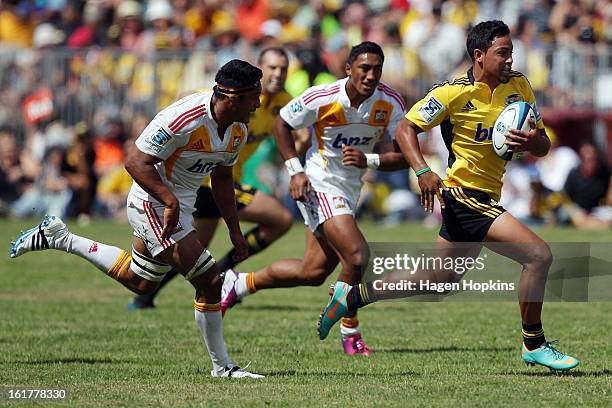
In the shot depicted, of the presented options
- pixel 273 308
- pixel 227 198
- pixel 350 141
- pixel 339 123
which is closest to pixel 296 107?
pixel 339 123

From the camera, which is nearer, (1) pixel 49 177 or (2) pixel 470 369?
(2) pixel 470 369

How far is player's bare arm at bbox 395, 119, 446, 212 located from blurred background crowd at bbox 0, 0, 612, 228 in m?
11.2

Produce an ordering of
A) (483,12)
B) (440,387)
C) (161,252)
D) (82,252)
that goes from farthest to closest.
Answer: (483,12), (82,252), (161,252), (440,387)

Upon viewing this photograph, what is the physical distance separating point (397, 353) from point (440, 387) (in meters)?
1.76

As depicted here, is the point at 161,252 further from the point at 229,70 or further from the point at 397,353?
the point at 397,353

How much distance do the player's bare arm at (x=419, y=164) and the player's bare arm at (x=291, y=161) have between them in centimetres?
119

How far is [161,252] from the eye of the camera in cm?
849

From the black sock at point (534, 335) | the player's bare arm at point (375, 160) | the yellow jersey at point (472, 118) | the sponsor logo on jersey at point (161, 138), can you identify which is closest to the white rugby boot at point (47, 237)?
the sponsor logo on jersey at point (161, 138)

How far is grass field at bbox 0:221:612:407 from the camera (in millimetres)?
7688

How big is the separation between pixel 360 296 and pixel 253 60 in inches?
516

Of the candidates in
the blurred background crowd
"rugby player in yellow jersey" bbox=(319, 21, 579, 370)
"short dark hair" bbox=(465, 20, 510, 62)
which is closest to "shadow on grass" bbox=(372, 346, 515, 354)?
"rugby player in yellow jersey" bbox=(319, 21, 579, 370)

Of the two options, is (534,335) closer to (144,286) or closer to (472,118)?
(472,118)

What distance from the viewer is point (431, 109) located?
8.66 meters

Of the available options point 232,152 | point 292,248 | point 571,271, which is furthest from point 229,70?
point 292,248
